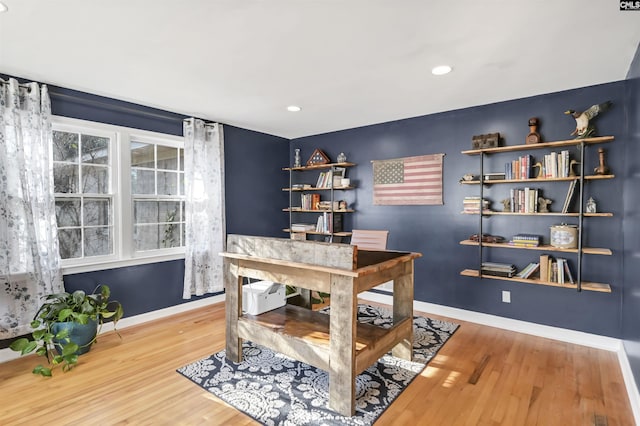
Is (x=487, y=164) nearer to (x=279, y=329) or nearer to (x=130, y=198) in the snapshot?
(x=279, y=329)

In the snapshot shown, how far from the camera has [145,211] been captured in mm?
3824

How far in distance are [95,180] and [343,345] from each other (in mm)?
3082

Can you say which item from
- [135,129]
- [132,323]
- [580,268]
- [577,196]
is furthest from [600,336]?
[135,129]

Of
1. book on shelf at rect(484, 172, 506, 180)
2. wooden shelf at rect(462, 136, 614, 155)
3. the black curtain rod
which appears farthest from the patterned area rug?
the black curtain rod

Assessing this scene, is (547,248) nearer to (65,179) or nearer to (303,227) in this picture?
(303,227)

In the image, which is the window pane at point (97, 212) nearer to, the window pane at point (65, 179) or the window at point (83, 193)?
the window at point (83, 193)

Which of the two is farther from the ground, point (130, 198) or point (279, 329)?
point (130, 198)

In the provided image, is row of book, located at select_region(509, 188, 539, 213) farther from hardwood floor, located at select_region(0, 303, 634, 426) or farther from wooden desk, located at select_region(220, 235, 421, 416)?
wooden desk, located at select_region(220, 235, 421, 416)

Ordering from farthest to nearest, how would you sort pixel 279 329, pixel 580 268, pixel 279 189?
1. pixel 279 189
2. pixel 580 268
3. pixel 279 329

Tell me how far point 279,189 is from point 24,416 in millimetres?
3923

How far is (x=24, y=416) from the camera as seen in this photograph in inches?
81.0

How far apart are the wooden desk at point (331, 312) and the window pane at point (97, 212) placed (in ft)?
5.59

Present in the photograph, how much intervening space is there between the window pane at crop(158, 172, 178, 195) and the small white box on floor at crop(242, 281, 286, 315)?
5.90 ft

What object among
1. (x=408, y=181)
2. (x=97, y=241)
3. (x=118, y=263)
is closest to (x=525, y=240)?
(x=408, y=181)
